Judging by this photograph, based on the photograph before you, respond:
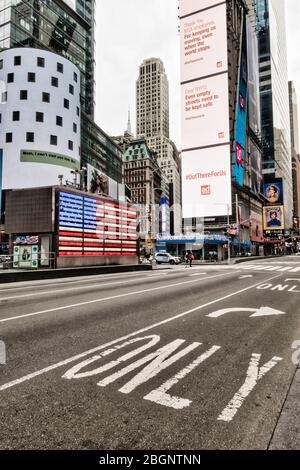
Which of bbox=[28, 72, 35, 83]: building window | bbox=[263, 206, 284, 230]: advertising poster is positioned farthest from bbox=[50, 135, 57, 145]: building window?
bbox=[263, 206, 284, 230]: advertising poster

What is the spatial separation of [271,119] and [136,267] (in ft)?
464

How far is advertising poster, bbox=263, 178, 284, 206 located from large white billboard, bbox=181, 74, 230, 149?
57896mm

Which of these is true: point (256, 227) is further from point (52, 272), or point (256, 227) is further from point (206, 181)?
point (52, 272)

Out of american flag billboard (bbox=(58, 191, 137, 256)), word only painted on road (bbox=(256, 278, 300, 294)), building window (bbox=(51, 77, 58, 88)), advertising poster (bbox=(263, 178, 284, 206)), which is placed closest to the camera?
word only painted on road (bbox=(256, 278, 300, 294))

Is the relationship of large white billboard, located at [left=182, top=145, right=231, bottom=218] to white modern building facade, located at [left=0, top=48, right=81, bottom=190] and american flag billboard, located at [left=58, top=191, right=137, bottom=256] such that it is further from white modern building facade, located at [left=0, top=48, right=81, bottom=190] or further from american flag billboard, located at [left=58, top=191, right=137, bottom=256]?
american flag billboard, located at [left=58, top=191, right=137, bottom=256]

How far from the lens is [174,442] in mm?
2467

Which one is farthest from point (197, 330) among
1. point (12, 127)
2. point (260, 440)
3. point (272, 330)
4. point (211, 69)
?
point (211, 69)

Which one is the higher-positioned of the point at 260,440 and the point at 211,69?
the point at 211,69

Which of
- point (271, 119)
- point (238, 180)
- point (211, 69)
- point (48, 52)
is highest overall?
point (271, 119)

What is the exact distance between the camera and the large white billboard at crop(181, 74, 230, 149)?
83.6 metres

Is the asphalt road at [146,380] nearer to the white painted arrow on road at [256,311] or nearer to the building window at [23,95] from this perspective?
the white painted arrow on road at [256,311]

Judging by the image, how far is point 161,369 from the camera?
3980mm
